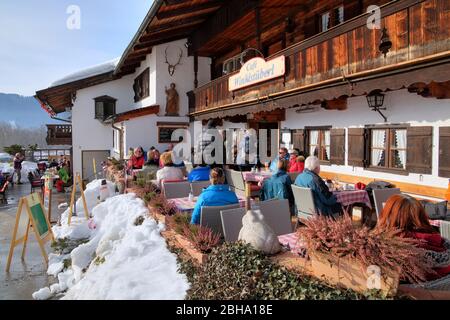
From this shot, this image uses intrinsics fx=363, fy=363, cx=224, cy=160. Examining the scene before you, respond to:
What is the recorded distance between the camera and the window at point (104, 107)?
2294 centimetres

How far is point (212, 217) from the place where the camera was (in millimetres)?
4848

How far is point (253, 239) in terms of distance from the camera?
371cm

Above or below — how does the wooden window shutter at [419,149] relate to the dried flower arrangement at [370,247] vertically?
above

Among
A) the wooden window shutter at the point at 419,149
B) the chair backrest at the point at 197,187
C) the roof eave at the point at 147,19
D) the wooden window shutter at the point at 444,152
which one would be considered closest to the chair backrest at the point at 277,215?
the chair backrest at the point at 197,187

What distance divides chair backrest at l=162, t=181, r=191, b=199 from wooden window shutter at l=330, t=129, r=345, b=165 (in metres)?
4.33

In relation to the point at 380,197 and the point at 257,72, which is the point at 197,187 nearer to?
the point at 380,197

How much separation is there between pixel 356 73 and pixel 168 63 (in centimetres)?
1283

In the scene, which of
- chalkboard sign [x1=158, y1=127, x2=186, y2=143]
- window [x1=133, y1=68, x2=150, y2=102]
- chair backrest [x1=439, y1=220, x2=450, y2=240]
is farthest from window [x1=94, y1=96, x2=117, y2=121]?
chair backrest [x1=439, y1=220, x2=450, y2=240]

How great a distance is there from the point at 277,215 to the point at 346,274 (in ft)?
7.33

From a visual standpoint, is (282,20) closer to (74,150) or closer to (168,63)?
(168,63)

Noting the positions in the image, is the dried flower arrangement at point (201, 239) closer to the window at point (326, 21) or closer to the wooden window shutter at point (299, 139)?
the wooden window shutter at point (299, 139)

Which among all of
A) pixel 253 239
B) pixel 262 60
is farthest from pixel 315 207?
pixel 262 60

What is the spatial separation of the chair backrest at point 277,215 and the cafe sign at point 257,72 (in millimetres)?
5135

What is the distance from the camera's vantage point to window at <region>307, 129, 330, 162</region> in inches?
412
